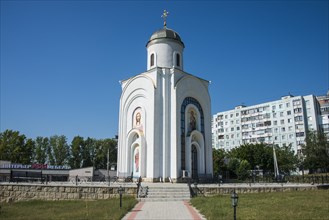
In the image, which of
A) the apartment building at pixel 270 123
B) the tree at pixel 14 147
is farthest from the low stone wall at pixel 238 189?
the apartment building at pixel 270 123

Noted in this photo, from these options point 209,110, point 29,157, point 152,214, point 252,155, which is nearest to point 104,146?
point 29,157

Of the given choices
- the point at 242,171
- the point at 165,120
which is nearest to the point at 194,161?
the point at 165,120

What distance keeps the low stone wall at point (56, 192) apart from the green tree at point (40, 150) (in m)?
37.7

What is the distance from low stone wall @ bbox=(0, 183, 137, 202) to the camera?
1942cm

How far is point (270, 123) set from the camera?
71375mm

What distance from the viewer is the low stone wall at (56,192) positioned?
19422 mm

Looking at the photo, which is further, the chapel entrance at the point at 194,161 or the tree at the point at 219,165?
the tree at the point at 219,165

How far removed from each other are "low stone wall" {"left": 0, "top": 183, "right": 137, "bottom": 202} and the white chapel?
8.32m

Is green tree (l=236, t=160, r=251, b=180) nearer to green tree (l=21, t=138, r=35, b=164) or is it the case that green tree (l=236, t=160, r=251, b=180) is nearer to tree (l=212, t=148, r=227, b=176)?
tree (l=212, t=148, r=227, b=176)

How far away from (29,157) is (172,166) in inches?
1448

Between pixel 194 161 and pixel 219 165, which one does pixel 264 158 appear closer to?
pixel 219 165

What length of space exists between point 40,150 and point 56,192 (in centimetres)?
4271

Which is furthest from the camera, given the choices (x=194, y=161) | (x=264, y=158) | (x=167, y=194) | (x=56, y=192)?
(x=264, y=158)

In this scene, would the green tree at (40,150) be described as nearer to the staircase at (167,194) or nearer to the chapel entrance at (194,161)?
the chapel entrance at (194,161)
